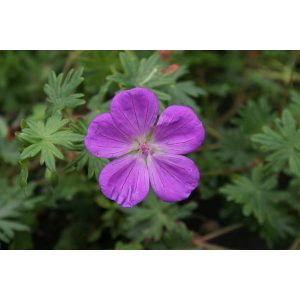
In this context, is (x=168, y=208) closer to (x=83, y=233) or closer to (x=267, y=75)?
(x=83, y=233)

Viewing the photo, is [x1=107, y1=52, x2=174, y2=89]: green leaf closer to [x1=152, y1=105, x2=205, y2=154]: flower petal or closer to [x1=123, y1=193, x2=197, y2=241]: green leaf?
[x1=152, y1=105, x2=205, y2=154]: flower petal

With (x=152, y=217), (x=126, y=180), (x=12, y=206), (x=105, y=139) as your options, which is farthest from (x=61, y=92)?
(x=152, y=217)

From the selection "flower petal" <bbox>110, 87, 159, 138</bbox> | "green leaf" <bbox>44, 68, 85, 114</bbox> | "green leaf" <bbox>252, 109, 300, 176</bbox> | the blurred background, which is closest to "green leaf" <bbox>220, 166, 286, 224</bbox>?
the blurred background

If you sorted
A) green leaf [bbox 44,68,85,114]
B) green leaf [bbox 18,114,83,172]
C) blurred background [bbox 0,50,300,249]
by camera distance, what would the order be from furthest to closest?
blurred background [bbox 0,50,300,249], green leaf [bbox 44,68,85,114], green leaf [bbox 18,114,83,172]

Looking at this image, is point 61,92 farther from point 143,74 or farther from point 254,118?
point 254,118

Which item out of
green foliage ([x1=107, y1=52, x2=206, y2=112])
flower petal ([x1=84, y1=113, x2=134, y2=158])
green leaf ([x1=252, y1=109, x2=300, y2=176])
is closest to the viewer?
flower petal ([x1=84, y1=113, x2=134, y2=158])

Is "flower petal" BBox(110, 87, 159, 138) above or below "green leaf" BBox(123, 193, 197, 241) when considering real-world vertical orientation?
above
